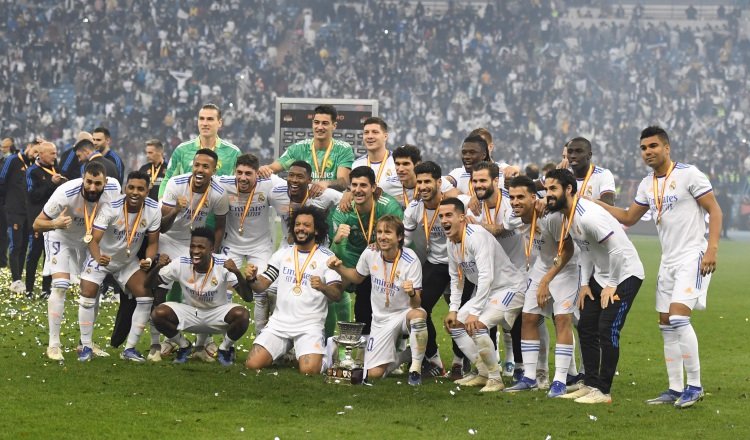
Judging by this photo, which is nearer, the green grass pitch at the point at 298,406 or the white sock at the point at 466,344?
the green grass pitch at the point at 298,406

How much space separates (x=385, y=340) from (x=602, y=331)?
204 cm

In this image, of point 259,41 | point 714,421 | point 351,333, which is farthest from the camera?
point 259,41

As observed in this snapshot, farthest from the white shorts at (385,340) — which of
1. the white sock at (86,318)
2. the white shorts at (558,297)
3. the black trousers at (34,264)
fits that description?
the black trousers at (34,264)

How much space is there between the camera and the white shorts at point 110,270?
410 inches

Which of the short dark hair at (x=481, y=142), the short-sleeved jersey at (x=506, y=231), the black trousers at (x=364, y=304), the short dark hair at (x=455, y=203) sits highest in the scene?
the short dark hair at (x=481, y=142)

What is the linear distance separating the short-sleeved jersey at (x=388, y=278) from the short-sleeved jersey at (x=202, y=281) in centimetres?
129

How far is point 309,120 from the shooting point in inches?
727

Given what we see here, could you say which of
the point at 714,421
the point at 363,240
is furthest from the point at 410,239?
the point at 714,421

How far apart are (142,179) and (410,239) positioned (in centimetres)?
250

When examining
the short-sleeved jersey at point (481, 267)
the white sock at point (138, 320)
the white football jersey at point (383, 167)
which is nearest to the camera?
the short-sleeved jersey at point (481, 267)

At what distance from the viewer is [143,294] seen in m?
10.5

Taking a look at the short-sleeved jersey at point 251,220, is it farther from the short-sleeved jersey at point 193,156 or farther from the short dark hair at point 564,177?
the short dark hair at point 564,177

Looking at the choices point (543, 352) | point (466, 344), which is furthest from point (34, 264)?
point (543, 352)

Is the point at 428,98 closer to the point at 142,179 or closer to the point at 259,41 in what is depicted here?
the point at 259,41
